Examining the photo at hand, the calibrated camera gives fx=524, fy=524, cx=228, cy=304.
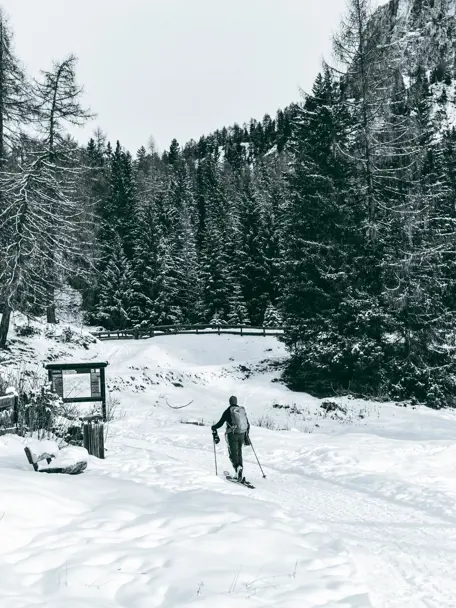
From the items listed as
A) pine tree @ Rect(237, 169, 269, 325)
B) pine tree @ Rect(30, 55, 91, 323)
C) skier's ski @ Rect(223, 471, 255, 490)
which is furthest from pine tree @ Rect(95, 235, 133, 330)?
skier's ski @ Rect(223, 471, 255, 490)

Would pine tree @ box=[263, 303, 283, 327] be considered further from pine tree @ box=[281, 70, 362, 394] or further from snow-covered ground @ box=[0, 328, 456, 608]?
snow-covered ground @ box=[0, 328, 456, 608]

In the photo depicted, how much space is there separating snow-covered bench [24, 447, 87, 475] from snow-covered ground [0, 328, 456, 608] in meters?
0.18

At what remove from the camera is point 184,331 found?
39438 mm

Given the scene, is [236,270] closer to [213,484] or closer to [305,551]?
[213,484]

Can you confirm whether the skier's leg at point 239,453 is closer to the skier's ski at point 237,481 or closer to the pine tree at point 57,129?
the skier's ski at point 237,481

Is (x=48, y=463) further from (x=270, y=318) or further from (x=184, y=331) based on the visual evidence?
(x=270, y=318)

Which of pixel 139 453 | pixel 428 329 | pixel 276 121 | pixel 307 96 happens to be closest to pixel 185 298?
pixel 307 96

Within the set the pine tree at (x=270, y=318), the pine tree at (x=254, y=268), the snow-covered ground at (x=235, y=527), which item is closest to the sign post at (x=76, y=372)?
the snow-covered ground at (x=235, y=527)

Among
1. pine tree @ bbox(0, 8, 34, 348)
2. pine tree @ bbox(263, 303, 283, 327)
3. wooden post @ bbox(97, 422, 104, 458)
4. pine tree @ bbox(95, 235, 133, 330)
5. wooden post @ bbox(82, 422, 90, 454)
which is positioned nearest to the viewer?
wooden post @ bbox(82, 422, 90, 454)

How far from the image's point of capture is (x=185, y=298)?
48.4 meters

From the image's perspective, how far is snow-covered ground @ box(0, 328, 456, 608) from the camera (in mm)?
4469

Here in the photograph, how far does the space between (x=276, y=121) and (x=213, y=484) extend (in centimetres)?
15474

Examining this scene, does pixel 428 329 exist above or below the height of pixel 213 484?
above

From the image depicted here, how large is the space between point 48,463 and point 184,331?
3190 centimetres
